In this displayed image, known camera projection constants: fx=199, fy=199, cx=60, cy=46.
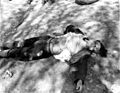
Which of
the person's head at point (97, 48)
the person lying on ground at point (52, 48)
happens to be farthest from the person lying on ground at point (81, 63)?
the person lying on ground at point (52, 48)

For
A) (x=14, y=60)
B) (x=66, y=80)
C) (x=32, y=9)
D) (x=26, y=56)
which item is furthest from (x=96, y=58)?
(x=32, y=9)

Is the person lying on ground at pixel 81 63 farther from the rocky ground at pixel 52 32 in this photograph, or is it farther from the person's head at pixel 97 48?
the rocky ground at pixel 52 32

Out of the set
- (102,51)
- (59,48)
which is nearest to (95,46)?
(102,51)

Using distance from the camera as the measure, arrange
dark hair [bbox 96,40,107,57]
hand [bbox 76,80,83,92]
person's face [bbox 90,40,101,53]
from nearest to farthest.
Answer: hand [bbox 76,80,83,92]
person's face [bbox 90,40,101,53]
dark hair [bbox 96,40,107,57]

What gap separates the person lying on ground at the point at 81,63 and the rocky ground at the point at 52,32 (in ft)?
0.46

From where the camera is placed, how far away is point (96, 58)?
13.1ft

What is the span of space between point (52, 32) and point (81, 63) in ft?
5.59

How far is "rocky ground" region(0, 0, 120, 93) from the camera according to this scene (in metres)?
3.50

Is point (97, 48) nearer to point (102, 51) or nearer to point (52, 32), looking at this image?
point (102, 51)

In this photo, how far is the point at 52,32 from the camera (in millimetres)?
4980

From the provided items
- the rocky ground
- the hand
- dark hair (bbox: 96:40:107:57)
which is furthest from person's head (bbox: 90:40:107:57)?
the hand

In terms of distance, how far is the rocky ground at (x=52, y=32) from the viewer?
350 centimetres

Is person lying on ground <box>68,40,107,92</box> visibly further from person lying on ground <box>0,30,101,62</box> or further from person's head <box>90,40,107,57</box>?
person lying on ground <box>0,30,101,62</box>

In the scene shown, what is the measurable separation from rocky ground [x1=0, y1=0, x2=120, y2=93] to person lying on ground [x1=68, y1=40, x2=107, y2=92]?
0.14m
